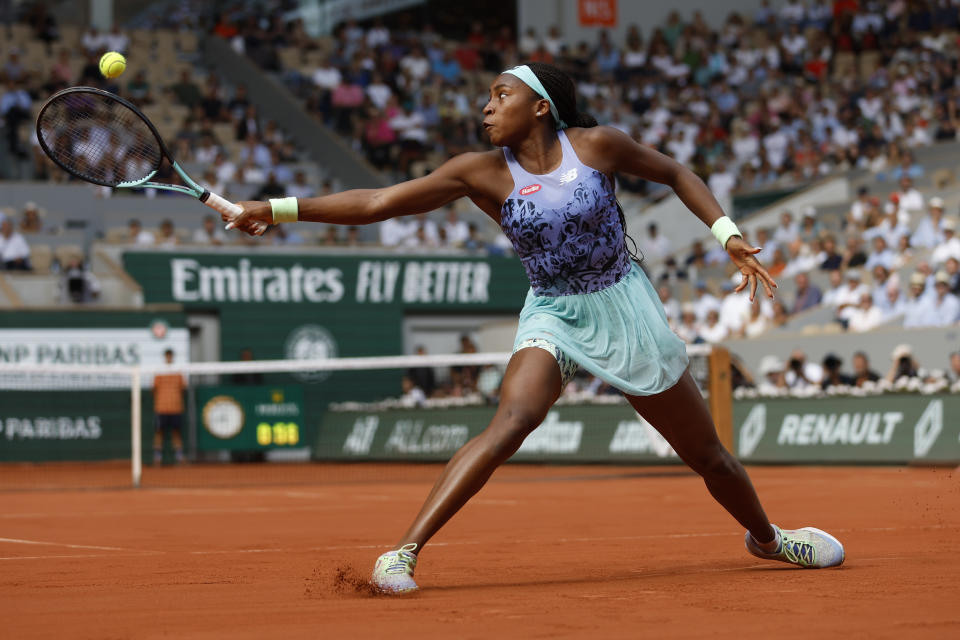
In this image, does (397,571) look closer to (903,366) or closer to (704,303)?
(903,366)

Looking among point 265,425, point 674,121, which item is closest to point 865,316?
point 265,425

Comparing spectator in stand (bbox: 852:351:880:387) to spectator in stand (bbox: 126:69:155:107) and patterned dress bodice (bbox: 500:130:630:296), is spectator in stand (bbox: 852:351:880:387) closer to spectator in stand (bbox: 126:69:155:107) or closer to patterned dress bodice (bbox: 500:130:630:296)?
patterned dress bodice (bbox: 500:130:630:296)

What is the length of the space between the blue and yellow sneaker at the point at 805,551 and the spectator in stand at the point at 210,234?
1678 centimetres

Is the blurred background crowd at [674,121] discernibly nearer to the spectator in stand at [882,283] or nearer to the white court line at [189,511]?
the spectator in stand at [882,283]

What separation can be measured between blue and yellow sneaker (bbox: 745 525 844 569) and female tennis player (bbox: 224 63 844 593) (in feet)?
0.57

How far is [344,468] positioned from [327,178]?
26.4 ft

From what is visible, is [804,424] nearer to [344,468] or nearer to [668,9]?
[344,468]

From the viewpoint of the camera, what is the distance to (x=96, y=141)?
6512 millimetres

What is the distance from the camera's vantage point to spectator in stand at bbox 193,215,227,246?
21406 millimetres

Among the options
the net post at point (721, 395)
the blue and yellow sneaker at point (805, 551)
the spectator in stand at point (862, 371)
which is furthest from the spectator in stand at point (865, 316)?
the blue and yellow sneaker at point (805, 551)

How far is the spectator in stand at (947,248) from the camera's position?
1753 cm

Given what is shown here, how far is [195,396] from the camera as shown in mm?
19641

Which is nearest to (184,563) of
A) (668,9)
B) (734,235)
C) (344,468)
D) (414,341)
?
(734,235)

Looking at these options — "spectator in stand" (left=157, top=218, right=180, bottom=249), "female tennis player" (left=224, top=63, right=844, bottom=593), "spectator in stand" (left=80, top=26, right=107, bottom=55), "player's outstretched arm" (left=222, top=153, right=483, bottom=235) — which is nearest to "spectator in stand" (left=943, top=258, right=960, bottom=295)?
"spectator in stand" (left=157, top=218, right=180, bottom=249)
